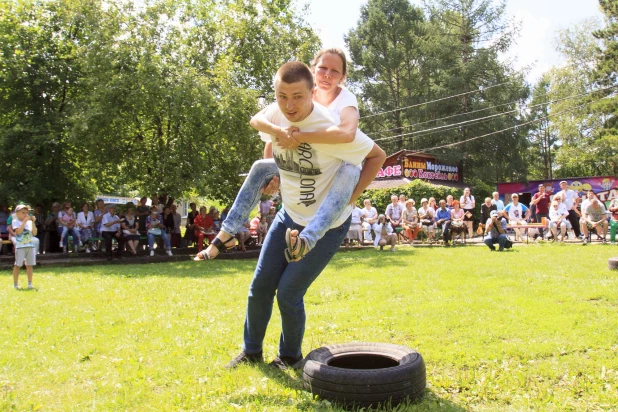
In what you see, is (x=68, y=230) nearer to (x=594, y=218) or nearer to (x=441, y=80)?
(x=594, y=218)

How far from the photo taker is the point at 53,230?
674 inches

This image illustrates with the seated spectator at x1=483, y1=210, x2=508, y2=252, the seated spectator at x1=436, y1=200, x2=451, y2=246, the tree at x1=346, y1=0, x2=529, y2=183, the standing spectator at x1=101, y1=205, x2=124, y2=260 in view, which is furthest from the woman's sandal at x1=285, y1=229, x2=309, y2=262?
the tree at x1=346, y1=0, x2=529, y2=183

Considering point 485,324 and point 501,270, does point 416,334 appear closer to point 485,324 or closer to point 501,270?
point 485,324

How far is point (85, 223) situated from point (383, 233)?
375 inches

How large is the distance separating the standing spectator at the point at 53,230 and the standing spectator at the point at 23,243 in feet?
25.5

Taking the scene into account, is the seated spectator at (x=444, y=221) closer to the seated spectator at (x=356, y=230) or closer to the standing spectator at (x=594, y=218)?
the seated spectator at (x=356, y=230)

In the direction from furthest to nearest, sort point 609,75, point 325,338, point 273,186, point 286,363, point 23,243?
point 609,75
point 23,243
point 325,338
point 286,363
point 273,186

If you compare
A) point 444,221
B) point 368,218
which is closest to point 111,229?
point 368,218

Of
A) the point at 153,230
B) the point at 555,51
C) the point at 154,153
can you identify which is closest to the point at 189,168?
the point at 154,153

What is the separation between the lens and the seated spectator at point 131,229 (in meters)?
15.8

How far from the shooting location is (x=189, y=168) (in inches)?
705

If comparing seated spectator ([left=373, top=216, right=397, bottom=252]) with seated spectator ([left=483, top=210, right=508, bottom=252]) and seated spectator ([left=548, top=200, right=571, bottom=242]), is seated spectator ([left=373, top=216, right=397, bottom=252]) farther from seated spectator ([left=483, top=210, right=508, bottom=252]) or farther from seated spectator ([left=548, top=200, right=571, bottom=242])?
seated spectator ([left=548, top=200, right=571, bottom=242])

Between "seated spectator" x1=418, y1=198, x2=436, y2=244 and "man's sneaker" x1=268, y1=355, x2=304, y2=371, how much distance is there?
14268 millimetres

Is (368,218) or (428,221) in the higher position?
(368,218)
